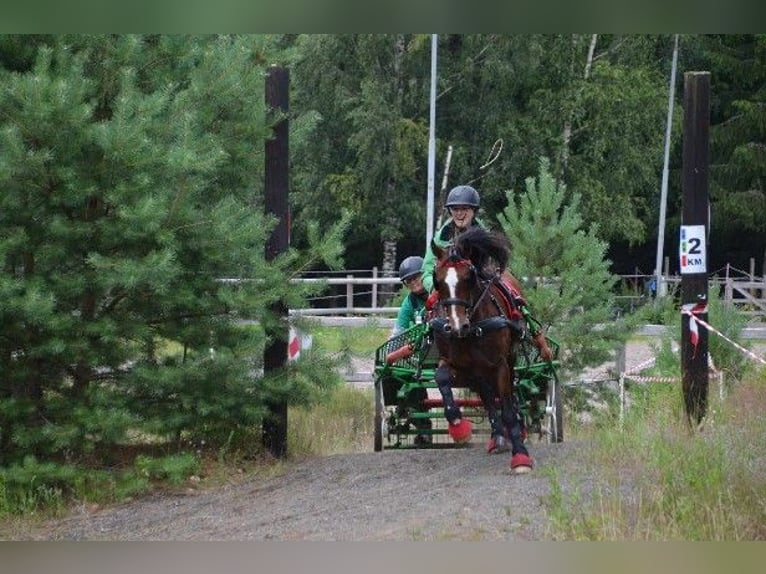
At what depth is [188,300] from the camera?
31.4ft

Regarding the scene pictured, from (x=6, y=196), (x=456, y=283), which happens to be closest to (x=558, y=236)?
(x=456, y=283)

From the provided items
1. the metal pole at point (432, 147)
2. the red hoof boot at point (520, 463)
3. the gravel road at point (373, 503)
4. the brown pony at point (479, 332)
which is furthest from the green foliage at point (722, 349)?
the metal pole at point (432, 147)

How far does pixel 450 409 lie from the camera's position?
9.33 m

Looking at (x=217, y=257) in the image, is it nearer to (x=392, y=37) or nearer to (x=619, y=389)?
(x=619, y=389)

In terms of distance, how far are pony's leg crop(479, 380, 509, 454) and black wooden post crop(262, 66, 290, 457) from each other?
1838 mm

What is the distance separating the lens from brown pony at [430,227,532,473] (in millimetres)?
8992

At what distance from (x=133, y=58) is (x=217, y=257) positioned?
182 centimetres

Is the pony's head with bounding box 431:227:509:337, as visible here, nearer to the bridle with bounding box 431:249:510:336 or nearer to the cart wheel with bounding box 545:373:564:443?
the bridle with bounding box 431:249:510:336

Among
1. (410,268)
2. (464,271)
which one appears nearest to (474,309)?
(464,271)

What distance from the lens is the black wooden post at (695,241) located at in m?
10.1

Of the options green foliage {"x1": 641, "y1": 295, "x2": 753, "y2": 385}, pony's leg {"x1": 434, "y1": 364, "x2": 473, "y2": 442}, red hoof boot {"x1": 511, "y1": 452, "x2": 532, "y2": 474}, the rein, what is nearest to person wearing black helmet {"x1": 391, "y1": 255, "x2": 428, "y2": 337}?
pony's leg {"x1": 434, "y1": 364, "x2": 473, "y2": 442}

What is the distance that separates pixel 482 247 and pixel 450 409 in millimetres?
→ 1281

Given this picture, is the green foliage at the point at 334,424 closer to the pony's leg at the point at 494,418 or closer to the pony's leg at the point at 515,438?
the pony's leg at the point at 494,418

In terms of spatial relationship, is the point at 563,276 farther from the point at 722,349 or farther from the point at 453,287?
the point at 453,287
